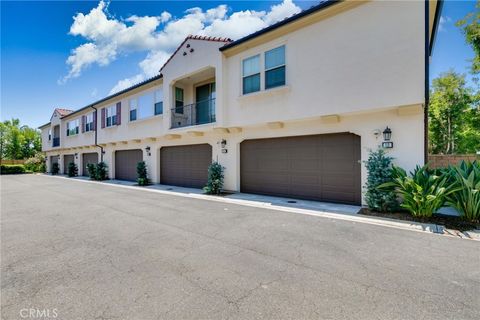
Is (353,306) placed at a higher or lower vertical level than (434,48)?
lower

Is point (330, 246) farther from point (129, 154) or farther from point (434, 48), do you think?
point (129, 154)

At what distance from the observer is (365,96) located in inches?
277

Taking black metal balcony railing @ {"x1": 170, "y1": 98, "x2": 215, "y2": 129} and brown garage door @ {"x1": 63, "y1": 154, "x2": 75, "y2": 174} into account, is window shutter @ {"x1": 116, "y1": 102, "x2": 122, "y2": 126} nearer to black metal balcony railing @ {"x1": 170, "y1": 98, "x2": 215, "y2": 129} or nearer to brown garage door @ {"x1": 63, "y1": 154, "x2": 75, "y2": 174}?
black metal balcony railing @ {"x1": 170, "y1": 98, "x2": 215, "y2": 129}

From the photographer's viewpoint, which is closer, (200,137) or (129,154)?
(200,137)

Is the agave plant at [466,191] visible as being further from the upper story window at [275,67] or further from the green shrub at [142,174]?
the green shrub at [142,174]

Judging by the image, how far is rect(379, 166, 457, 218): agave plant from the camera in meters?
5.88

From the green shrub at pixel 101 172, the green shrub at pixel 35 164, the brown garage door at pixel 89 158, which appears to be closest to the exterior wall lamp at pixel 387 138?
the green shrub at pixel 101 172

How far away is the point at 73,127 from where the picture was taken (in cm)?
2378

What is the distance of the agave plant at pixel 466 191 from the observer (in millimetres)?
5645

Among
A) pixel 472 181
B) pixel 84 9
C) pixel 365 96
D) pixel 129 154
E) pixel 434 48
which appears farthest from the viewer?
pixel 129 154

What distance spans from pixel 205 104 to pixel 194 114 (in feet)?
2.97

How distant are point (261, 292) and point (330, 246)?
7.16 feet

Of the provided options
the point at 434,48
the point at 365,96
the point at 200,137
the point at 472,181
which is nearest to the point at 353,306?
the point at 472,181

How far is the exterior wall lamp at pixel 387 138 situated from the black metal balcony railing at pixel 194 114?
7614mm
